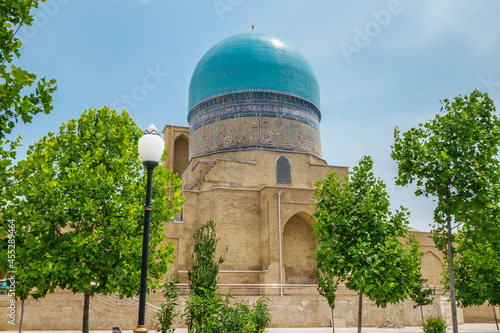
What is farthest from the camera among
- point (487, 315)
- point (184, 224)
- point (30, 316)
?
point (487, 315)

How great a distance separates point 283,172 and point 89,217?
524 inches

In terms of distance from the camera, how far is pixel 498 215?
7.42m

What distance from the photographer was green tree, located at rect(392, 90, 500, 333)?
7.43 m

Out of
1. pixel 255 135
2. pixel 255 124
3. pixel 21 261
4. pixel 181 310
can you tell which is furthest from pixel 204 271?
pixel 255 124

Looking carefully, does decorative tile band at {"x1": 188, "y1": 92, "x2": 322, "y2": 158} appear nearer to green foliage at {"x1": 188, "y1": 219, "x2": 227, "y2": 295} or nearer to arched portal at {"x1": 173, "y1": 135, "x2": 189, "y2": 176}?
arched portal at {"x1": 173, "y1": 135, "x2": 189, "y2": 176}

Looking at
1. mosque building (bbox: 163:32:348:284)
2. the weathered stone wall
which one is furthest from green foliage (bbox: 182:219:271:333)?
mosque building (bbox: 163:32:348:284)

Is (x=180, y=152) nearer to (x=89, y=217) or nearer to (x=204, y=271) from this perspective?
(x=89, y=217)

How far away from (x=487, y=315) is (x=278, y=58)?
1723 cm

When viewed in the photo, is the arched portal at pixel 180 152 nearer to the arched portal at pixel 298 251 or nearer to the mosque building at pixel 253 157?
the mosque building at pixel 253 157

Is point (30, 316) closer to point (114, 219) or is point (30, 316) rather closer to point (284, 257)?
point (114, 219)

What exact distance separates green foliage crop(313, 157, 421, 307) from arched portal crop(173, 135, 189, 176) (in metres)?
16.0

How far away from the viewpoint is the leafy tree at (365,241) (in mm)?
8328

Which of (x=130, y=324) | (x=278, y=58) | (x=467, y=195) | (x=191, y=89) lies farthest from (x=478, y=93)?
(x=191, y=89)

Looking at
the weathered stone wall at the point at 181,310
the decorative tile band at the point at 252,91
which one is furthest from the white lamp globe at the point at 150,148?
the decorative tile band at the point at 252,91
